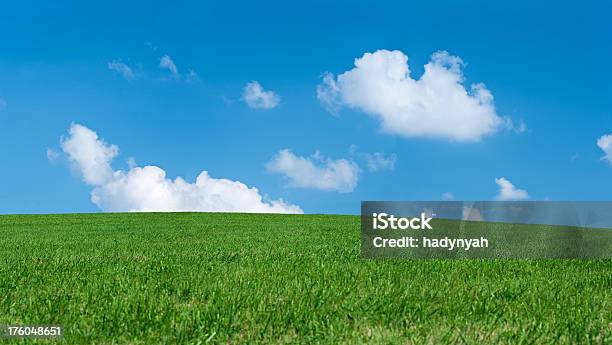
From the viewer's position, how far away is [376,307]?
5.70 meters

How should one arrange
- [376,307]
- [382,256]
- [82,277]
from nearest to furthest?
[376,307], [82,277], [382,256]

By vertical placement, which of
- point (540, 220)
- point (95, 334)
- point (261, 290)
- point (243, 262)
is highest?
point (540, 220)

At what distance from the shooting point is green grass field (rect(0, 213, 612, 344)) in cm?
493

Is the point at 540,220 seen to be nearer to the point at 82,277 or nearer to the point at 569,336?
the point at 569,336

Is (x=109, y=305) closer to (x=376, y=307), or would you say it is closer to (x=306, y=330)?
(x=306, y=330)

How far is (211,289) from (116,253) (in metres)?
5.11

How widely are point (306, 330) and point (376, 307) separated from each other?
103 centimetres

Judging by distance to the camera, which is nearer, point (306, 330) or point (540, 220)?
point (306, 330)

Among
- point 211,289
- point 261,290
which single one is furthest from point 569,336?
point 211,289

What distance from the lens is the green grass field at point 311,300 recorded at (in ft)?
16.2

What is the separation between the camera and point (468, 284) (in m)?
7.13

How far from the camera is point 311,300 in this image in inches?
235

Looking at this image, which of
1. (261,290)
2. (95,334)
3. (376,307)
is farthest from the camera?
(261,290)

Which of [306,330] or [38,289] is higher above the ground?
[38,289]
